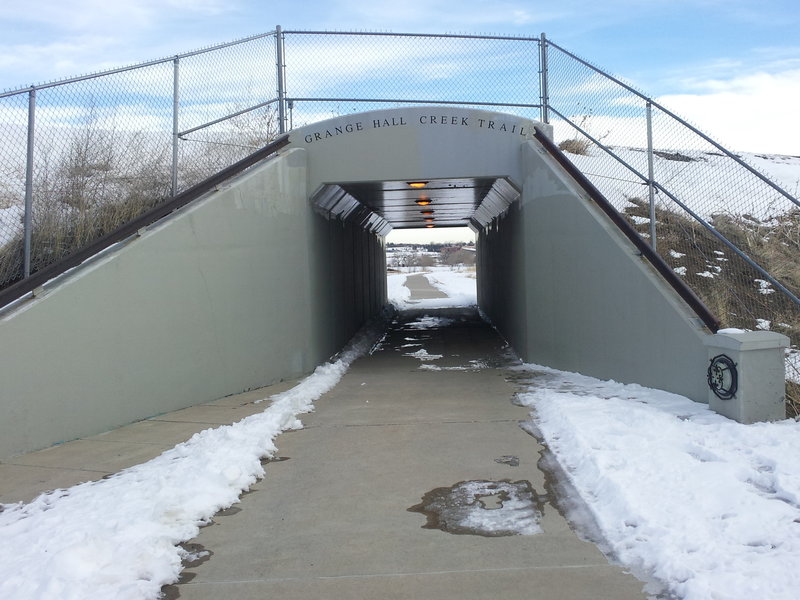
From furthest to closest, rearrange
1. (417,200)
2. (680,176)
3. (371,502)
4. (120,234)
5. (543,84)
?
(417,200), (543,84), (680,176), (120,234), (371,502)

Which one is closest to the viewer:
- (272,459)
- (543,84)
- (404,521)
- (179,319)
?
(404,521)

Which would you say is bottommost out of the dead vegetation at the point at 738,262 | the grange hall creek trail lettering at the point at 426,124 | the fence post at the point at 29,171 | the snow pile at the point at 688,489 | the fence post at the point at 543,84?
the snow pile at the point at 688,489

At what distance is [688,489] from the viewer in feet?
15.2

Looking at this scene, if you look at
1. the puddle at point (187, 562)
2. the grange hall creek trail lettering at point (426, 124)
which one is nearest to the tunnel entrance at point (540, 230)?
the grange hall creek trail lettering at point (426, 124)

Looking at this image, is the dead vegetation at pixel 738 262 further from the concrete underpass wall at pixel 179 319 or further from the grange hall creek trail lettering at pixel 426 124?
the concrete underpass wall at pixel 179 319

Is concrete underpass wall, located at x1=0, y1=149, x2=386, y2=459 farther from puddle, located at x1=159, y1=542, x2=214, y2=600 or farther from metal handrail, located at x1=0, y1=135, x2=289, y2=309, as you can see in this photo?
puddle, located at x1=159, y1=542, x2=214, y2=600

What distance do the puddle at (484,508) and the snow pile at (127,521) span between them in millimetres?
1492

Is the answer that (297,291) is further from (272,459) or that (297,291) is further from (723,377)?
(723,377)

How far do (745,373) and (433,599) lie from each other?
395cm

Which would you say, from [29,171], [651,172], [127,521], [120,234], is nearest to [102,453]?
[127,521]

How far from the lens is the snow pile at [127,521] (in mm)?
3600

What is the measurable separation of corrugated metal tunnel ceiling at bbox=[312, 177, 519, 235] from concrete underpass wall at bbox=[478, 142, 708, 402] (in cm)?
115

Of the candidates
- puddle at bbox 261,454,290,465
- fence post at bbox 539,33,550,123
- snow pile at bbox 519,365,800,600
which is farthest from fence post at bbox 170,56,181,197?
fence post at bbox 539,33,550,123

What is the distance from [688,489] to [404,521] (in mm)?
1899
